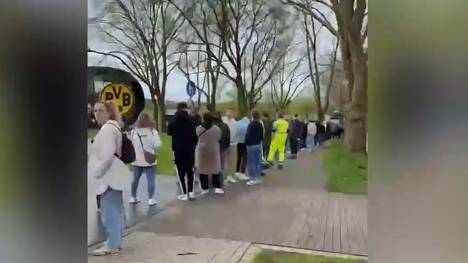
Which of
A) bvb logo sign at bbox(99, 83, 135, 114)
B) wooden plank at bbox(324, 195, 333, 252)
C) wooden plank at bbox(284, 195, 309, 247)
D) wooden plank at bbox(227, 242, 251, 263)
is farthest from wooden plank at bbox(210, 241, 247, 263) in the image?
bvb logo sign at bbox(99, 83, 135, 114)

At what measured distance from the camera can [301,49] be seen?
133 centimetres

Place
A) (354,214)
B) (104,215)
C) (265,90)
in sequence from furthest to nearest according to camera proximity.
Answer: (104,215), (265,90), (354,214)

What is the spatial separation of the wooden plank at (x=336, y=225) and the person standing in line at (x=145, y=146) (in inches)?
23.3

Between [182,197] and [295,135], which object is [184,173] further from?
[295,135]

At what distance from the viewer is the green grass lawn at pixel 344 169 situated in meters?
1.21

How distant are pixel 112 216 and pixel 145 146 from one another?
260 millimetres

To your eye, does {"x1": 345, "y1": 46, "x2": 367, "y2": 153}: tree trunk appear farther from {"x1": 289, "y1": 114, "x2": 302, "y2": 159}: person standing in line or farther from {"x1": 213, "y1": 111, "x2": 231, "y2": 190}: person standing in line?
{"x1": 213, "y1": 111, "x2": 231, "y2": 190}: person standing in line

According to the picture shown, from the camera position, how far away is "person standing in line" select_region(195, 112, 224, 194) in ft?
4.67

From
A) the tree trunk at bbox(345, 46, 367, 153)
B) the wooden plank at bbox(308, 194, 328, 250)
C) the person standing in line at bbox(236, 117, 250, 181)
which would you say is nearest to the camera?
the tree trunk at bbox(345, 46, 367, 153)

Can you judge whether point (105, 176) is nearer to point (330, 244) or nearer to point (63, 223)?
point (63, 223)

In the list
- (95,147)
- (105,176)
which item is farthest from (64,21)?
(105,176)

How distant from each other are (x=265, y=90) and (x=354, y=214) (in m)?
0.45

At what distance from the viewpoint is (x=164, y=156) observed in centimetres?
147

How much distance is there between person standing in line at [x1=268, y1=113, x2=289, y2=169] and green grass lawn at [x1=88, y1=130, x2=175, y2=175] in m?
0.33
